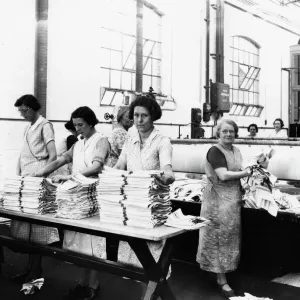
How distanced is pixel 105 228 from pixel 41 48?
5.07 meters

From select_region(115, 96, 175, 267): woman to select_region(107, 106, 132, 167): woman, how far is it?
3.56 feet

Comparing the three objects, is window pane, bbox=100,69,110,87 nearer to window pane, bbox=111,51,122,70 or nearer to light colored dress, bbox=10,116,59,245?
window pane, bbox=111,51,122,70

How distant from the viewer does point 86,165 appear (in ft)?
11.3

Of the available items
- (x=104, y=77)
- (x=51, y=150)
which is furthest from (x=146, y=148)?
(x=104, y=77)

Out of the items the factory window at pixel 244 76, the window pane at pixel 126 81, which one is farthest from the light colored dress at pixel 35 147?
the factory window at pixel 244 76

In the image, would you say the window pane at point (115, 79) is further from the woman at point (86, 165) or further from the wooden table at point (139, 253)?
the wooden table at point (139, 253)

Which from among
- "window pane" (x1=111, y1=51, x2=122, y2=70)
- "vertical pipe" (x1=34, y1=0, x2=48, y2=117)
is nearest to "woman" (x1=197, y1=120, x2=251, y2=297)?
"vertical pipe" (x1=34, y1=0, x2=48, y2=117)

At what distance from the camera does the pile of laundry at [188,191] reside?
422 centimetres

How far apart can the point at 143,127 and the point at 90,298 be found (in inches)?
55.2

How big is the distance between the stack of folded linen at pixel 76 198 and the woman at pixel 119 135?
113cm

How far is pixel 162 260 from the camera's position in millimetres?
2795

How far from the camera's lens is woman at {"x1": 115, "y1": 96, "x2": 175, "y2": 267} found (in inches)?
118

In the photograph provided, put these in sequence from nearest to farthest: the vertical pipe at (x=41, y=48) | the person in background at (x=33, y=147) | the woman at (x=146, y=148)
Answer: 1. the woman at (x=146, y=148)
2. the person in background at (x=33, y=147)
3. the vertical pipe at (x=41, y=48)

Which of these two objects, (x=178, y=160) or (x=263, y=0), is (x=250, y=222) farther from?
(x=263, y=0)
